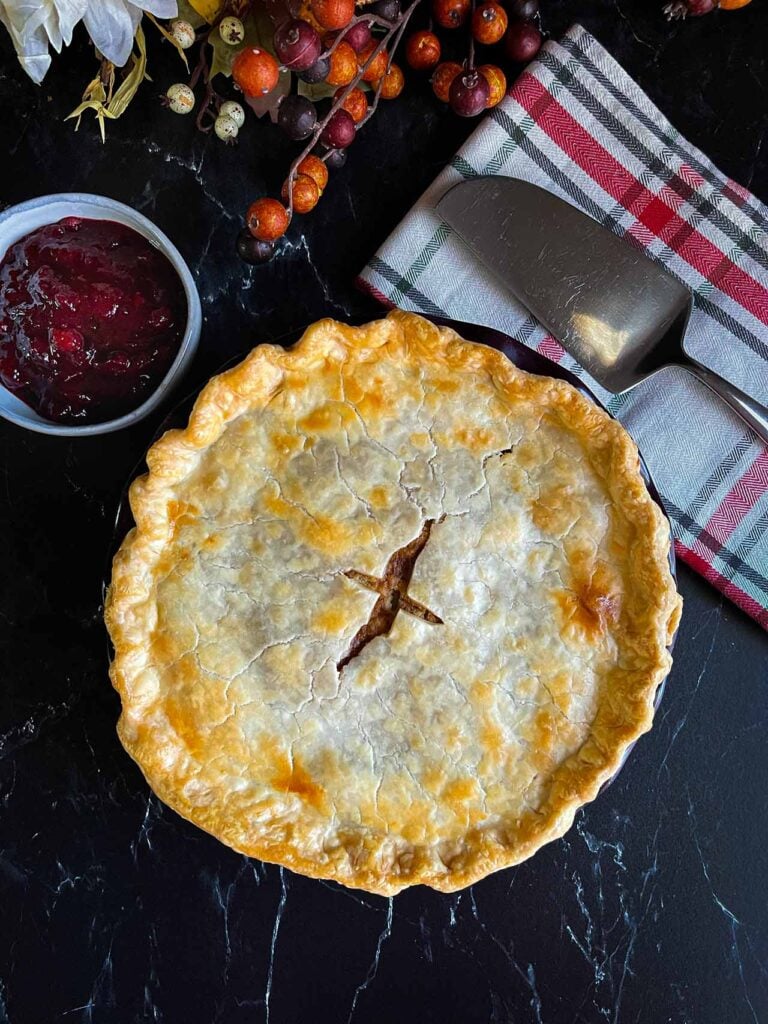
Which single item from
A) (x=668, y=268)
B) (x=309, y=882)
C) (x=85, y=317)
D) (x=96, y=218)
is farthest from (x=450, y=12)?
(x=309, y=882)

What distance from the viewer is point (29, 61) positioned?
78.1 inches

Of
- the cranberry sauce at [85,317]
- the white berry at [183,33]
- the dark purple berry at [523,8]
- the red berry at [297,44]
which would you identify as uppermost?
the dark purple berry at [523,8]

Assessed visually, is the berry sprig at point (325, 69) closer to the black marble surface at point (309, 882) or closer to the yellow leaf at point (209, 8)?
the yellow leaf at point (209, 8)

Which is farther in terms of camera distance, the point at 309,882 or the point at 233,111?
the point at 309,882

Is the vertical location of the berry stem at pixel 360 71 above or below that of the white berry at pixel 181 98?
above

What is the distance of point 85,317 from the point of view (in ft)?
6.39

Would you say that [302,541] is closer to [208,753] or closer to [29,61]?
[208,753]

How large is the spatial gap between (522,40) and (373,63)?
0.40 meters

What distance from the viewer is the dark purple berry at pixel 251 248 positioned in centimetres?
214

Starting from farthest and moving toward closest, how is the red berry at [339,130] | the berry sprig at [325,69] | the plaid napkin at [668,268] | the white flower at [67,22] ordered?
1. the plaid napkin at [668,268]
2. the red berry at [339,130]
3. the berry sprig at [325,69]
4. the white flower at [67,22]

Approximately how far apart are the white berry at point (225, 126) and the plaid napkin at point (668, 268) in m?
0.47

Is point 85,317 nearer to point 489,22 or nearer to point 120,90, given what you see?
point 120,90

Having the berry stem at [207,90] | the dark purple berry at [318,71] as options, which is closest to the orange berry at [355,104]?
the dark purple berry at [318,71]

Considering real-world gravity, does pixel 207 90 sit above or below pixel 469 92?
below
